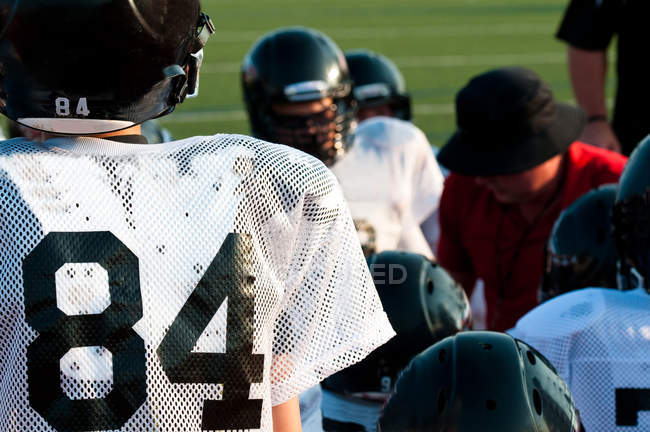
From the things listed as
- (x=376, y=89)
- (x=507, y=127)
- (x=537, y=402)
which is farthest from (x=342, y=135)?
(x=537, y=402)

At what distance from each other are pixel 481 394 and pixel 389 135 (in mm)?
2489

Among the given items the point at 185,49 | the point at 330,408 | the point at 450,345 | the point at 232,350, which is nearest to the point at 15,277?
the point at 232,350

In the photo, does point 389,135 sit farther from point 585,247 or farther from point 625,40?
point 585,247

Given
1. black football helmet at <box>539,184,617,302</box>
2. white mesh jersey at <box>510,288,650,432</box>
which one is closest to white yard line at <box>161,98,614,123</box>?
black football helmet at <box>539,184,617,302</box>

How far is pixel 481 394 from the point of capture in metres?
2.16

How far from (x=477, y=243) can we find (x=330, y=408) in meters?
1.56

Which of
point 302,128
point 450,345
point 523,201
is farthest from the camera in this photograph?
point 302,128

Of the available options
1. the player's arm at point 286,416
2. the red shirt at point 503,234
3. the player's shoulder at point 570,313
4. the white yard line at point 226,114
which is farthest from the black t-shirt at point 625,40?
the white yard line at point 226,114

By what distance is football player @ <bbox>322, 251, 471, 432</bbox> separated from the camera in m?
2.74

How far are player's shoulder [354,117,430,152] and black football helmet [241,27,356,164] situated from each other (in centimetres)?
19

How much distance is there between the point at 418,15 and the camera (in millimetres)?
18031

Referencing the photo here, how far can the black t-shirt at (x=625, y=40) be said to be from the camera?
4.79 metres

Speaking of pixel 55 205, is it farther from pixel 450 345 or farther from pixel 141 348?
pixel 450 345

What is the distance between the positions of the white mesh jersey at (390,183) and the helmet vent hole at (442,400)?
189 cm
